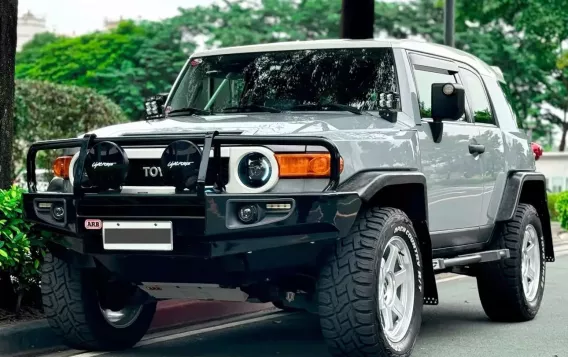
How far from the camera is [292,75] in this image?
23.5 feet

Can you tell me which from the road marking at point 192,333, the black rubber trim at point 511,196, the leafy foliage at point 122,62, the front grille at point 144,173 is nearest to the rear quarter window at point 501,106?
the black rubber trim at point 511,196

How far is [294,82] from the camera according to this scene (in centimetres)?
712

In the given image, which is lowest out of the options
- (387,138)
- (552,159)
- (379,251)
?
(552,159)

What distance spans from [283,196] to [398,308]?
1193 mm

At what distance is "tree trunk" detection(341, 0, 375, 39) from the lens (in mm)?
13703

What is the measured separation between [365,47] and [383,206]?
4.01ft

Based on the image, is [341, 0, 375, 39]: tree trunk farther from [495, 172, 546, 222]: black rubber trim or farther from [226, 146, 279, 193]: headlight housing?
[226, 146, 279, 193]: headlight housing

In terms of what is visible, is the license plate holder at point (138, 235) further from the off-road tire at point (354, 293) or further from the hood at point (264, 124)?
the off-road tire at point (354, 293)

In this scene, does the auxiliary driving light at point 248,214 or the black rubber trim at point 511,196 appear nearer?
the auxiliary driving light at point 248,214

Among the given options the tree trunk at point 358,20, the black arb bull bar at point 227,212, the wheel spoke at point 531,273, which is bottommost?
the wheel spoke at point 531,273

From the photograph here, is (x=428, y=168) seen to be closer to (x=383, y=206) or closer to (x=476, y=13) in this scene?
(x=383, y=206)

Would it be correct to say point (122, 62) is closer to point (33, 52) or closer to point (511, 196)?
point (33, 52)

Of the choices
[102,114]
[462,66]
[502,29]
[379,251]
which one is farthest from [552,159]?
[379,251]

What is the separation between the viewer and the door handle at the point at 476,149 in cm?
766
